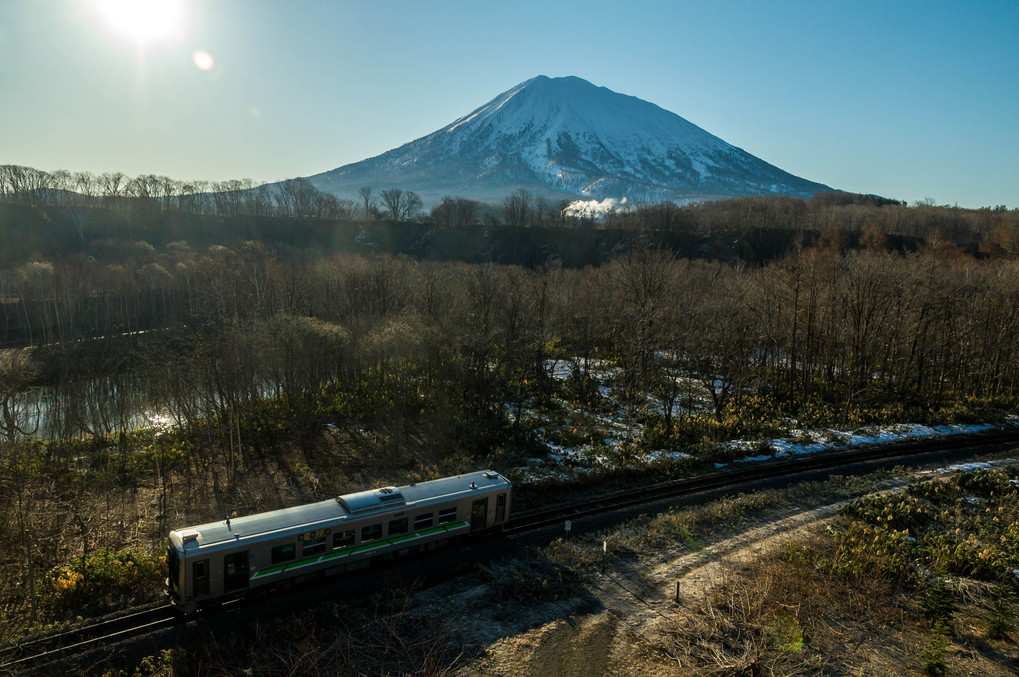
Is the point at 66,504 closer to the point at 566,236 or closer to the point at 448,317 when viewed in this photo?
the point at 448,317

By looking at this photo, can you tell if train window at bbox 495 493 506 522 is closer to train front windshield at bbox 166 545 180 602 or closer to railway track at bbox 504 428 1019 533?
railway track at bbox 504 428 1019 533

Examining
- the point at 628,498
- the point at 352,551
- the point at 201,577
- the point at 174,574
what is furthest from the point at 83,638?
the point at 628,498

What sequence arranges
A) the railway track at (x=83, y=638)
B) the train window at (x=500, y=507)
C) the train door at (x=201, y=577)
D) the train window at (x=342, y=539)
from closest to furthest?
the railway track at (x=83, y=638), the train door at (x=201, y=577), the train window at (x=342, y=539), the train window at (x=500, y=507)

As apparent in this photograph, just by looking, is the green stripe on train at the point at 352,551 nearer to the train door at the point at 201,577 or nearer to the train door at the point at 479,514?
the train door at the point at 479,514

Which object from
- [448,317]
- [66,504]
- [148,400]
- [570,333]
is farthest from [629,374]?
[148,400]

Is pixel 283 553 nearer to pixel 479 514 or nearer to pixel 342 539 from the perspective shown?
pixel 342 539

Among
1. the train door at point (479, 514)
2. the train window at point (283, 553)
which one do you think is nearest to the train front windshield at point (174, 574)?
the train window at point (283, 553)
